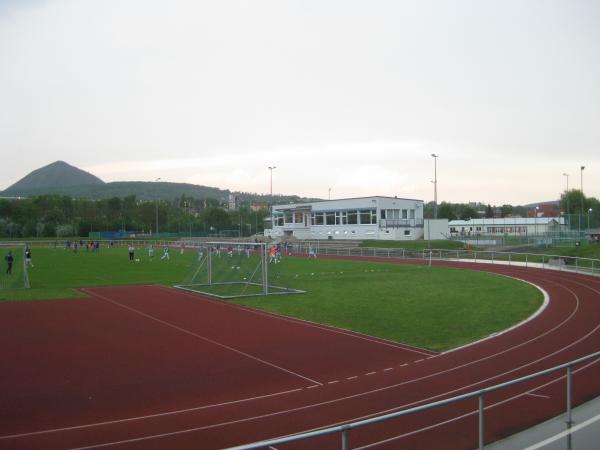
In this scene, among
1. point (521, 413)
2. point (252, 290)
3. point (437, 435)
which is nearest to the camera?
point (437, 435)

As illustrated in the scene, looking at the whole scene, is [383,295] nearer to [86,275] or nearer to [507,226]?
[86,275]

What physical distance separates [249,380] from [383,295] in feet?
49.7

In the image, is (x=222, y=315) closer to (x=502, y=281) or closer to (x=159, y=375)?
(x=159, y=375)

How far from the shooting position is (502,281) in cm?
3198

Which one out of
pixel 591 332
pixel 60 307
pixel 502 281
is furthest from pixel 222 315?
pixel 502 281

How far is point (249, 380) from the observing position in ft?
40.3

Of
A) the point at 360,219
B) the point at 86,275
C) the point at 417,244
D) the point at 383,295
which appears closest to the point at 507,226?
the point at 417,244

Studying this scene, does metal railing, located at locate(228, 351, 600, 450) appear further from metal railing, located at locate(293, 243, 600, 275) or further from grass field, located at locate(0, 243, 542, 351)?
metal railing, located at locate(293, 243, 600, 275)

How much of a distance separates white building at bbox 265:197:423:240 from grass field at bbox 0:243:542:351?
101 feet

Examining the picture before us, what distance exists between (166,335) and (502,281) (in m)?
21.8

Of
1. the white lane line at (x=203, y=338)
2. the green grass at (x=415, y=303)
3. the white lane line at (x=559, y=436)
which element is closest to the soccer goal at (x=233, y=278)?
the green grass at (x=415, y=303)

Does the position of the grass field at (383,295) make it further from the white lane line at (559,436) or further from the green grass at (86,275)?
the white lane line at (559,436)

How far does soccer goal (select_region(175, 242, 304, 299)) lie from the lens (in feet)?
94.1

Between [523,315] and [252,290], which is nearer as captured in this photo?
[523,315]
